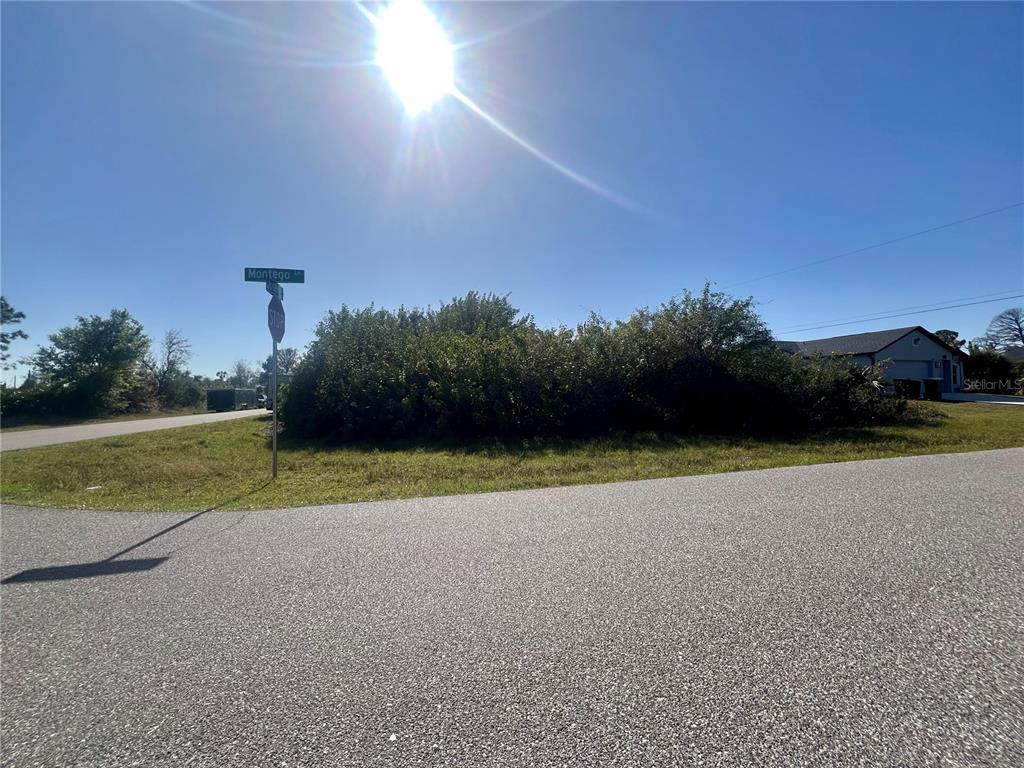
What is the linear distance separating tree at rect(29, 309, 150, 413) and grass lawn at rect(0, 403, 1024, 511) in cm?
2333

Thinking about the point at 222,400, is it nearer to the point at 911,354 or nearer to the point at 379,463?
the point at 379,463

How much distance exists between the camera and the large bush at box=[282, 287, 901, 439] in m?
13.9

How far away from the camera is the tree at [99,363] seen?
31.0m

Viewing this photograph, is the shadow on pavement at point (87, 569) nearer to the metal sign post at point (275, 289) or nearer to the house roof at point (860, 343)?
the metal sign post at point (275, 289)

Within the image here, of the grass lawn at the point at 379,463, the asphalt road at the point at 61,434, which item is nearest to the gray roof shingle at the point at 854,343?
the grass lawn at the point at 379,463

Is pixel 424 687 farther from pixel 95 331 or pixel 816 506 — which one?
pixel 95 331

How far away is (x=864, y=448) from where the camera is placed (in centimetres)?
1002

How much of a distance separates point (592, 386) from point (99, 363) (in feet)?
127

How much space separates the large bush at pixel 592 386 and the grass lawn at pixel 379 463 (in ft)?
4.62

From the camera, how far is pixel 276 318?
25.0ft

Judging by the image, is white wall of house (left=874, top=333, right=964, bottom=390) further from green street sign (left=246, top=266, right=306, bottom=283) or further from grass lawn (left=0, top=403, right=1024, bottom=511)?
green street sign (left=246, top=266, right=306, bottom=283)

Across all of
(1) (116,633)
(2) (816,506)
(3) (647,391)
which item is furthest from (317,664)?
(3) (647,391)

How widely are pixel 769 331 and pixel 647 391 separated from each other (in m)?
13.1

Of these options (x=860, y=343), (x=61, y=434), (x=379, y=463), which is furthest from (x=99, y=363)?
(x=860, y=343)
